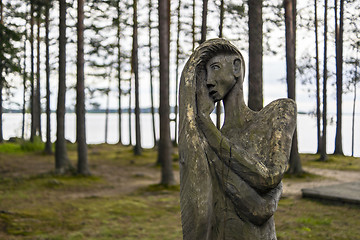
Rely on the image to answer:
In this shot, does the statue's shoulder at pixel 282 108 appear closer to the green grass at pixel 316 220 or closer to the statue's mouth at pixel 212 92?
the statue's mouth at pixel 212 92

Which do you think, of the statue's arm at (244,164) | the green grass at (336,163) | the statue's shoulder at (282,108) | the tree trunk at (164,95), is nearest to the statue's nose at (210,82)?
the statue's arm at (244,164)

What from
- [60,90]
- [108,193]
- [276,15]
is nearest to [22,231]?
[108,193]

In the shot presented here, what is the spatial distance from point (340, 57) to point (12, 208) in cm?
1691

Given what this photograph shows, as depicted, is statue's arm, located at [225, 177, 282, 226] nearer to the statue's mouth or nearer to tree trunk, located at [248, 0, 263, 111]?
the statue's mouth

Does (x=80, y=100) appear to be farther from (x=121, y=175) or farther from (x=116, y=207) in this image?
(x=116, y=207)

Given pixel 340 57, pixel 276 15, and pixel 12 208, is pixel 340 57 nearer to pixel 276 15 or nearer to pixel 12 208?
pixel 276 15

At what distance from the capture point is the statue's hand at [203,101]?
265 cm

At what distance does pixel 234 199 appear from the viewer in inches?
98.3

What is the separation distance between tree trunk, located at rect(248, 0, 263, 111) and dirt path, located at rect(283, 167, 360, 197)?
487 centimetres

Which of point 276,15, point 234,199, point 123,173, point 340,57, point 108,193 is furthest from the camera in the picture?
point 340,57

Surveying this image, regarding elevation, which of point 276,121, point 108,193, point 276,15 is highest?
point 276,15

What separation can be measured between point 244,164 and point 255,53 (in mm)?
5365

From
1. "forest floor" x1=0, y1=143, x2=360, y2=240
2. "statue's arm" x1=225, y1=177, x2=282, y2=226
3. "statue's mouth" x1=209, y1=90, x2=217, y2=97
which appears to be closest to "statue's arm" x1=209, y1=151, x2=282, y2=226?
"statue's arm" x1=225, y1=177, x2=282, y2=226

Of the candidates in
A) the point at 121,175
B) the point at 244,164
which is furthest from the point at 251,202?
the point at 121,175
